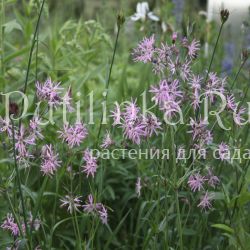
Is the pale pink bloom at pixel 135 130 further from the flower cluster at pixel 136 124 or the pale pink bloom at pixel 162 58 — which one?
the pale pink bloom at pixel 162 58

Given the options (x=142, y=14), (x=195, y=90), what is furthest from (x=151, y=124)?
(x=142, y=14)

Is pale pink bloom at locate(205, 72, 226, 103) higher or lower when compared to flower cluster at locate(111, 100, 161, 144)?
higher

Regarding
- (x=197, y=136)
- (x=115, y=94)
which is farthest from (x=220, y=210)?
(x=115, y=94)

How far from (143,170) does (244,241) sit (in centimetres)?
45

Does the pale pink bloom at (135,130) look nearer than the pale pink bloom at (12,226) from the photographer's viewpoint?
Yes

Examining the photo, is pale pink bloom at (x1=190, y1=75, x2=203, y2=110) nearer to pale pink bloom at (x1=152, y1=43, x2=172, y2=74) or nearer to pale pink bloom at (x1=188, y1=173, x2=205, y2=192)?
pale pink bloom at (x1=152, y1=43, x2=172, y2=74)

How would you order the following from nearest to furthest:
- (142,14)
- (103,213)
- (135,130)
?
(135,130), (103,213), (142,14)

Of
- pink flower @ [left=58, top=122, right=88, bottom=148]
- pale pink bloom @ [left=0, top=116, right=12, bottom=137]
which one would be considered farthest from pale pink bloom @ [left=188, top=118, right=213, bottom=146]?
pale pink bloom @ [left=0, top=116, right=12, bottom=137]

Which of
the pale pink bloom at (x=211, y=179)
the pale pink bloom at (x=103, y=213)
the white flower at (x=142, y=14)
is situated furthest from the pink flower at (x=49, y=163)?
the white flower at (x=142, y=14)

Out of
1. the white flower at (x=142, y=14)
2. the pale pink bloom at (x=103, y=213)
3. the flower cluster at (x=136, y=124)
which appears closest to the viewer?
the flower cluster at (x=136, y=124)

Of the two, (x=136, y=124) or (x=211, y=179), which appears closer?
(x=136, y=124)

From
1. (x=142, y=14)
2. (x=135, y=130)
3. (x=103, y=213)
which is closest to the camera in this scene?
(x=135, y=130)

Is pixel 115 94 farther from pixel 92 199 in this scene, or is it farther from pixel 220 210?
pixel 92 199

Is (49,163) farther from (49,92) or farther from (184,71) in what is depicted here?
(184,71)
